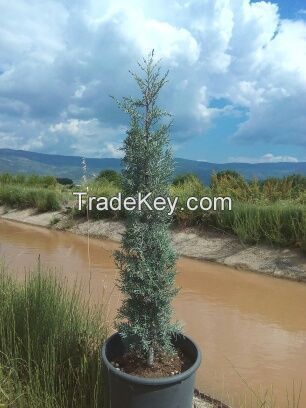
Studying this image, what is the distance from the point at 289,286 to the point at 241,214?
2.08m

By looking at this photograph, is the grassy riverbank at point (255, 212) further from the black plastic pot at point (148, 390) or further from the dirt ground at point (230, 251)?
the black plastic pot at point (148, 390)

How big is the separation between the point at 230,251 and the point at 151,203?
5735 mm

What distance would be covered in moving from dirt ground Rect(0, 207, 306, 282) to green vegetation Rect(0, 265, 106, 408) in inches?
95.8

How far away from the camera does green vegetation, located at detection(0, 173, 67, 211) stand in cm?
1318

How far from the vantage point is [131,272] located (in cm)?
241

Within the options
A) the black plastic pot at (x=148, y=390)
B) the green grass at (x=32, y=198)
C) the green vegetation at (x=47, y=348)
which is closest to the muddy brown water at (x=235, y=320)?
the green vegetation at (x=47, y=348)

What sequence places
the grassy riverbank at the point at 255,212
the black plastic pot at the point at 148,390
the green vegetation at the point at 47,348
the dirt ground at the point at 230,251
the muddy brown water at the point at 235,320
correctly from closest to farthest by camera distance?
the black plastic pot at the point at 148,390 → the green vegetation at the point at 47,348 → the muddy brown water at the point at 235,320 → the dirt ground at the point at 230,251 → the grassy riverbank at the point at 255,212

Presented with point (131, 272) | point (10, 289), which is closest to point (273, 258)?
point (10, 289)

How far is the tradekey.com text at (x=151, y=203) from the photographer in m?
2.44

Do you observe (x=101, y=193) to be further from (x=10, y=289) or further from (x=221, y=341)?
(x=10, y=289)

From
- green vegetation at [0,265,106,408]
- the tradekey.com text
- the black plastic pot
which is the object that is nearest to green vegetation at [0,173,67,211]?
the tradekey.com text

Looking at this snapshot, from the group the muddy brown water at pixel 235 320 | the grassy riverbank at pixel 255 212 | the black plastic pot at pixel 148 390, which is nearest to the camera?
the black plastic pot at pixel 148 390

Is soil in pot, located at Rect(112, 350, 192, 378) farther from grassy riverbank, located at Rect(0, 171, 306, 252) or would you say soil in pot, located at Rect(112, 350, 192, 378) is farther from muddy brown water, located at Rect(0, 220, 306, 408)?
grassy riverbank, located at Rect(0, 171, 306, 252)

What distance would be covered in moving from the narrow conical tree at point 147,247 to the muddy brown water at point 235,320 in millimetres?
486
